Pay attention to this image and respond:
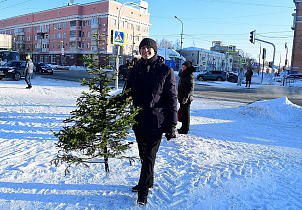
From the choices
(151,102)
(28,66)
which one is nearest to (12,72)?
(28,66)

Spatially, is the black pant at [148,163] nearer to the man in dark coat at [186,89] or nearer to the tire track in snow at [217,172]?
the tire track in snow at [217,172]

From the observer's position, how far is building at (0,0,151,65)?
213 ft

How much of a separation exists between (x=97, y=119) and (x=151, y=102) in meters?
0.67

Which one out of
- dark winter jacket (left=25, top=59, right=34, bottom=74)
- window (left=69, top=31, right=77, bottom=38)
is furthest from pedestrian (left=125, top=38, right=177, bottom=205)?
window (left=69, top=31, right=77, bottom=38)

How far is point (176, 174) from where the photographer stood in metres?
3.86

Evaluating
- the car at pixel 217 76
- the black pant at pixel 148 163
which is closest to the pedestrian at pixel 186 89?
the black pant at pixel 148 163

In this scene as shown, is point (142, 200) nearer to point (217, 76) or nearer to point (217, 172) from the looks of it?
point (217, 172)

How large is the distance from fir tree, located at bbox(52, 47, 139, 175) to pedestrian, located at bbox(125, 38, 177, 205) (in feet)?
0.55

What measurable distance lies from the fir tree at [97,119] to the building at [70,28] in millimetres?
57309

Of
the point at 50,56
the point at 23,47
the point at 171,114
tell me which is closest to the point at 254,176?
the point at 171,114

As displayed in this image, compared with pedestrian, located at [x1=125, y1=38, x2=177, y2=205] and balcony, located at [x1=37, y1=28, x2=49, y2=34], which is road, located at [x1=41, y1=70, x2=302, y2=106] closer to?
pedestrian, located at [x1=125, y1=38, x2=177, y2=205]

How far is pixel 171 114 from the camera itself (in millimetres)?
3078

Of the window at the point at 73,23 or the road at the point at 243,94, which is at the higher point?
the window at the point at 73,23

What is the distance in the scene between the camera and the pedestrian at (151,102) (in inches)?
118
